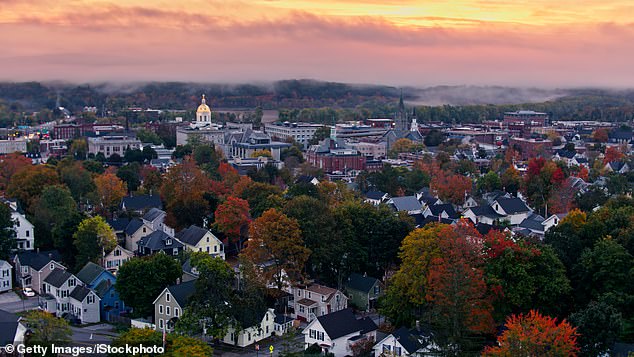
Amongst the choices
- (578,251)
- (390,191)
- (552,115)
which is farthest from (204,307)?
(552,115)

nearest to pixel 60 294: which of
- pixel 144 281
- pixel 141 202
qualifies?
pixel 144 281

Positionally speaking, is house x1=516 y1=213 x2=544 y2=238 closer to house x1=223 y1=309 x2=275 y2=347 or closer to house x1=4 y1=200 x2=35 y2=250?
house x1=223 y1=309 x2=275 y2=347

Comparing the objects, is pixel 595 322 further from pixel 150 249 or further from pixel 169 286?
pixel 150 249

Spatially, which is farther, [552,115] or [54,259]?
[552,115]

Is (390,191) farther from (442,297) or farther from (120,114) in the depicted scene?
(120,114)

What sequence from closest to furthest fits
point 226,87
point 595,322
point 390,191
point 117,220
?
point 595,322, point 117,220, point 390,191, point 226,87

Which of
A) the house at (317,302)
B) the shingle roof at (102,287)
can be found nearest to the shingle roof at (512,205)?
the house at (317,302)

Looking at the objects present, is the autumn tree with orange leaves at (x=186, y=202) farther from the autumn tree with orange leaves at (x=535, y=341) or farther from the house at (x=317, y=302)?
the autumn tree with orange leaves at (x=535, y=341)

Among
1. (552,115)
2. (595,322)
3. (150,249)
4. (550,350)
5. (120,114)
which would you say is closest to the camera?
(550,350)
